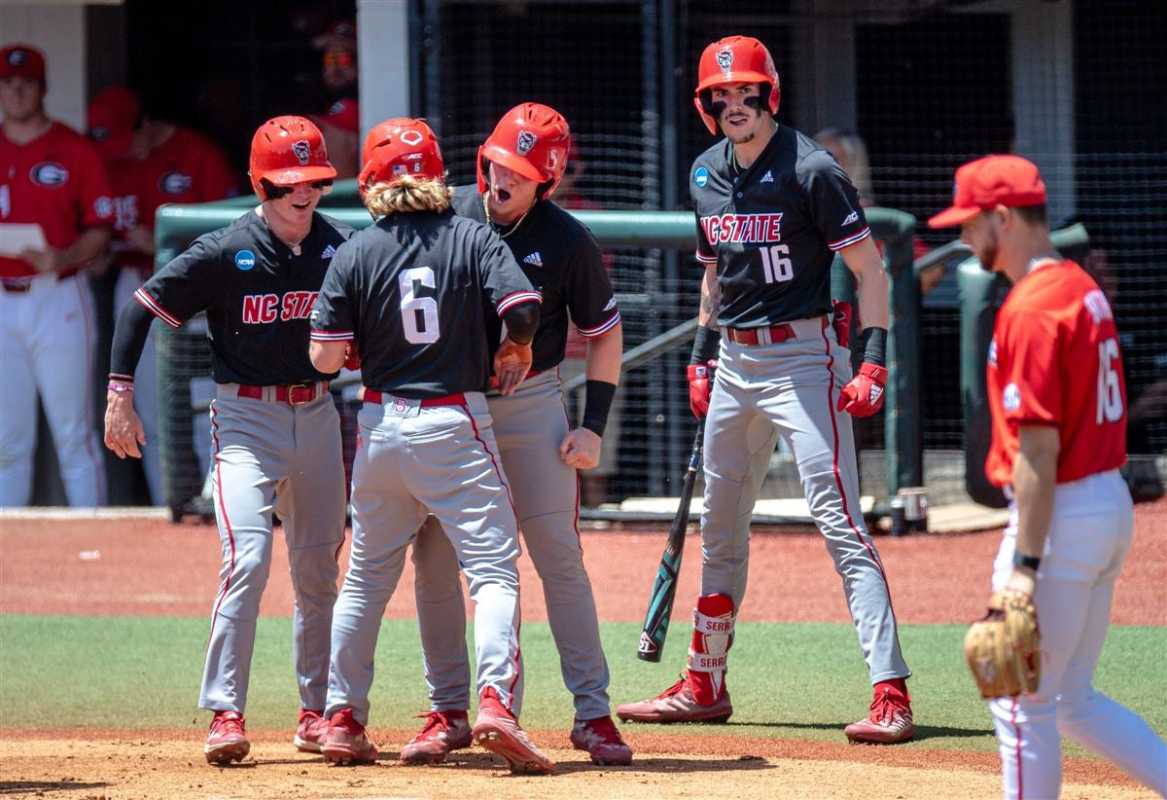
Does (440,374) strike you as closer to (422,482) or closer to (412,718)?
(422,482)

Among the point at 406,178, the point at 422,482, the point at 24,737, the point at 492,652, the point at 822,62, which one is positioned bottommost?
the point at 24,737

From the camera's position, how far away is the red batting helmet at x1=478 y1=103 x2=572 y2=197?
5.06 metres

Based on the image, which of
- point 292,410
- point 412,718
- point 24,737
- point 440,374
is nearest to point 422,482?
point 440,374

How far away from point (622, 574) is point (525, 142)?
3.82 meters

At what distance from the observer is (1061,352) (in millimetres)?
3695

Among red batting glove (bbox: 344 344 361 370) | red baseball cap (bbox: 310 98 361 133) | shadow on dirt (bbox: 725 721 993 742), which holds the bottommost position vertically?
shadow on dirt (bbox: 725 721 993 742)

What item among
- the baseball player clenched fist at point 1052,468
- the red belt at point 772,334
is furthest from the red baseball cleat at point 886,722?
the baseball player clenched fist at point 1052,468

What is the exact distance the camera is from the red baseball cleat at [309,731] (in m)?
5.38

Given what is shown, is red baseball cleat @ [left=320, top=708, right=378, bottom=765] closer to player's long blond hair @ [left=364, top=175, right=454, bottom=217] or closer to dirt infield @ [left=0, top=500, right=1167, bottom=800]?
dirt infield @ [left=0, top=500, right=1167, bottom=800]

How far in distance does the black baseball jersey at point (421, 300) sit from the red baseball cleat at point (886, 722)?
1.52m

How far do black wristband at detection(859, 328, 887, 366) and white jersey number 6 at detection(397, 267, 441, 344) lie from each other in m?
1.38

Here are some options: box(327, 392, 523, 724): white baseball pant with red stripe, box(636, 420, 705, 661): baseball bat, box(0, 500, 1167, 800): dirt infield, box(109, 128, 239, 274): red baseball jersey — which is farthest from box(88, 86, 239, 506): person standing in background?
box(327, 392, 523, 724): white baseball pant with red stripe

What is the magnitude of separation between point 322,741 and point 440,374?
1.09m

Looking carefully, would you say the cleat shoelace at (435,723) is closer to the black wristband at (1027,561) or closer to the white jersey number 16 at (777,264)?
the white jersey number 16 at (777,264)
